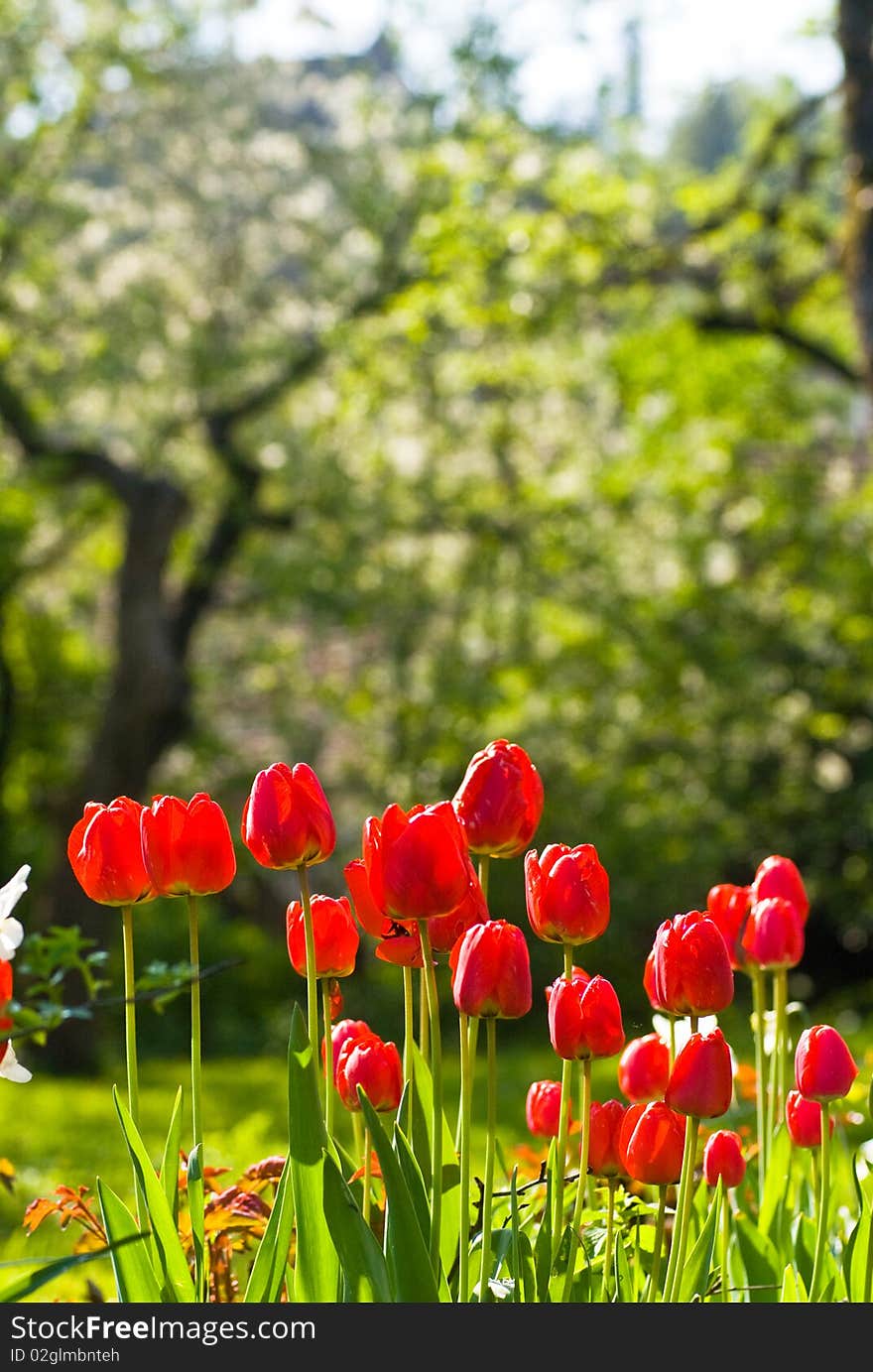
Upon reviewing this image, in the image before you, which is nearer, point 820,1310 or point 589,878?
point 820,1310

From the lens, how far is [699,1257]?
4.90 feet

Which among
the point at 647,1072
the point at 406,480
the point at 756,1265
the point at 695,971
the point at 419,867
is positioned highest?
the point at 406,480

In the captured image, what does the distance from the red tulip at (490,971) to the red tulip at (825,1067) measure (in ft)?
1.12

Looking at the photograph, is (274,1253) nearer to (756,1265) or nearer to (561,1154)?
(561,1154)

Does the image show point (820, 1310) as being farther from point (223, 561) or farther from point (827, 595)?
→ point (827, 595)

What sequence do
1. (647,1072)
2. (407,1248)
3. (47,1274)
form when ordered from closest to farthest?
(47,1274) → (407,1248) → (647,1072)

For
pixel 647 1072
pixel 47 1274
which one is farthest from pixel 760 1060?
pixel 47 1274

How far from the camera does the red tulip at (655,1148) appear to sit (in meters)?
1.42

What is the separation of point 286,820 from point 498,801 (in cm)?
20

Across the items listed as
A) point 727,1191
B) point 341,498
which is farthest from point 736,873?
point 727,1191

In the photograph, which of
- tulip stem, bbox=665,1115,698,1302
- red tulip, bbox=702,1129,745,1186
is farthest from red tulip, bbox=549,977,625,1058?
red tulip, bbox=702,1129,745,1186

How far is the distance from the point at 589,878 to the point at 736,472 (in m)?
10.6

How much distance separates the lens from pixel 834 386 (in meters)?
14.6

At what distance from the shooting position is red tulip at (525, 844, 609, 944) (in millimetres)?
1396
